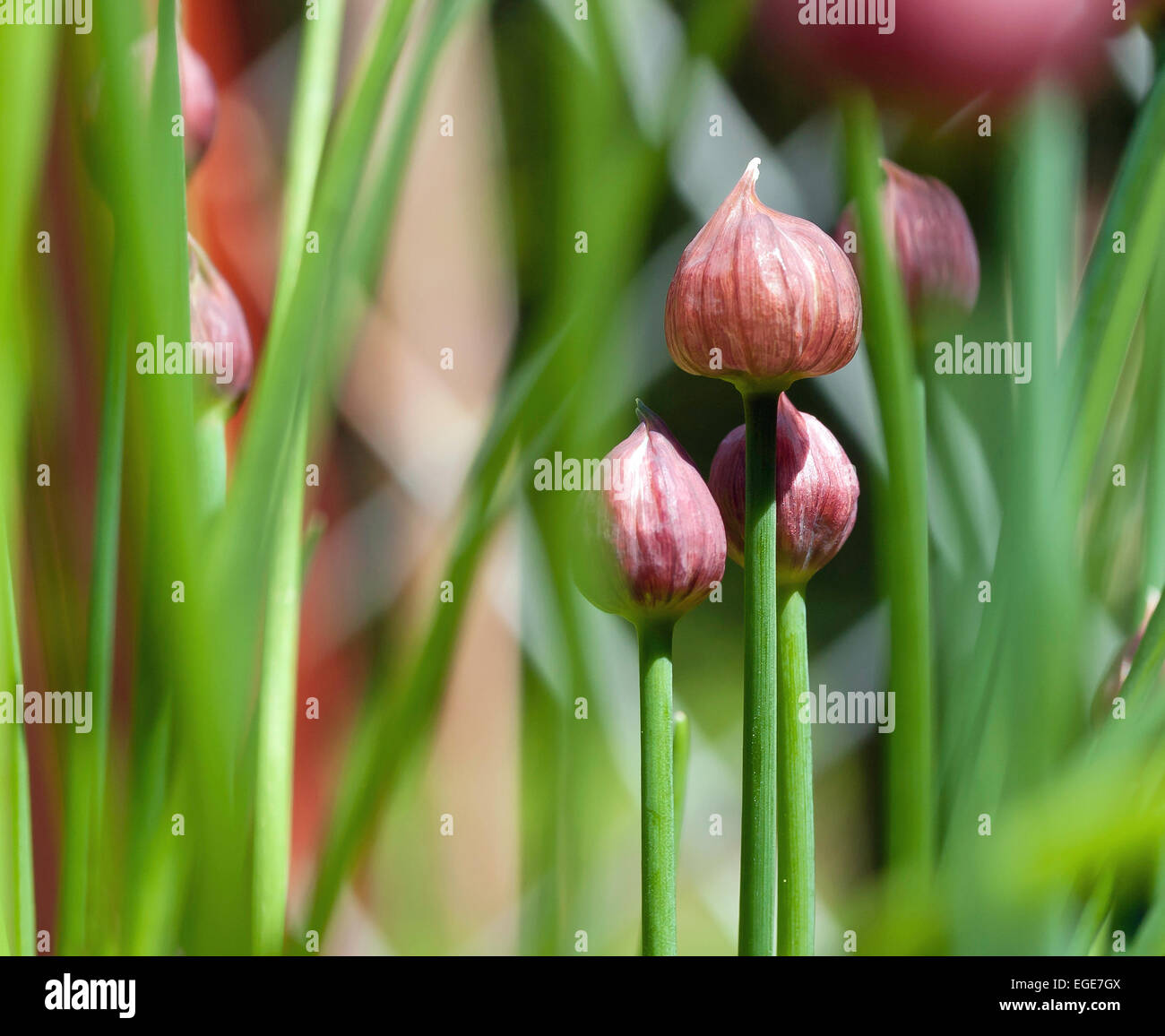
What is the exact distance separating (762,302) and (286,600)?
0.15 meters

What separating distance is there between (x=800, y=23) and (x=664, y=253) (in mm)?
94

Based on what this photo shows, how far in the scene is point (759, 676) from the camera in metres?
0.15

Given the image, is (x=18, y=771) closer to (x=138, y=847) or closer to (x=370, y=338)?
(x=138, y=847)

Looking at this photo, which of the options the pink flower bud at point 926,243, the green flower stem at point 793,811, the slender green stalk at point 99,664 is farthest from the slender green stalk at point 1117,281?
the slender green stalk at point 99,664

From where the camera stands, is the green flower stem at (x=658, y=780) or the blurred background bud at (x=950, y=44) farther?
the blurred background bud at (x=950, y=44)

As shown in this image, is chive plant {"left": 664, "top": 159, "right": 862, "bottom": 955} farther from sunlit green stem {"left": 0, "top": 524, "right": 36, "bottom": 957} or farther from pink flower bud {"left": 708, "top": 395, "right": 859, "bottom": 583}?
sunlit green stem {"left": 0, "top": 524, "right": 36, "bottom": 957}

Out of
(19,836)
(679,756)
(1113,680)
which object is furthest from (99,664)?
(1113,680)

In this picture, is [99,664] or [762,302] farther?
[99,664]

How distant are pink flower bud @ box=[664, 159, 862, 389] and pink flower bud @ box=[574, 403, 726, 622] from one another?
0.06 ft

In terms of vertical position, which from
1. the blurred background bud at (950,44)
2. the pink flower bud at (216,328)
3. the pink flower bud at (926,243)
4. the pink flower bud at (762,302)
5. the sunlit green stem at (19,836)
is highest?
the blurred background bud at (950,44)

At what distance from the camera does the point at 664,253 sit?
364 mm

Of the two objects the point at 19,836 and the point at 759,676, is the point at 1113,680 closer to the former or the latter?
the point at 759,676

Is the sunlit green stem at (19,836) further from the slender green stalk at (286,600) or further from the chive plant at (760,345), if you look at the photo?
the chive plant at (760,345)

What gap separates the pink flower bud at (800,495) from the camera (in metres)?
0.17
